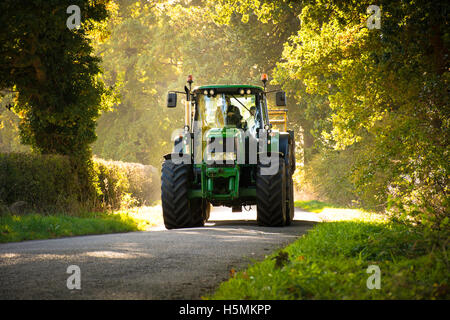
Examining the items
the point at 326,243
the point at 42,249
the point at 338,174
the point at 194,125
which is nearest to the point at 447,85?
the point at 194,125

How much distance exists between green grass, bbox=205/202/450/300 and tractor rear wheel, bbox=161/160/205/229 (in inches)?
220

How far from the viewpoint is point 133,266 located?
6.31 m

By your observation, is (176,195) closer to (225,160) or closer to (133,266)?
(225,160)

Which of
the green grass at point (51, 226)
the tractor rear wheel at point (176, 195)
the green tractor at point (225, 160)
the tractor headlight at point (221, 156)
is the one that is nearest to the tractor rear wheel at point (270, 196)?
the green tractor at point (225, 160)

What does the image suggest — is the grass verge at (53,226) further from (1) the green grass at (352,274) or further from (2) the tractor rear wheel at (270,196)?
(1) the green grass at (352,274)

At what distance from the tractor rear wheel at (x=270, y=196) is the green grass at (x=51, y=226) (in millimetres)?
3820

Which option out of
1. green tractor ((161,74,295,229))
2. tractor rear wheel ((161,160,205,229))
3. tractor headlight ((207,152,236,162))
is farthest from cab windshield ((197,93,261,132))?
tractor rear wheel ((161,160,205,229))

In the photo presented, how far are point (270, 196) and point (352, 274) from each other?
708 centimetres

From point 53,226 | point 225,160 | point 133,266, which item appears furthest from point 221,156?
point 133,266

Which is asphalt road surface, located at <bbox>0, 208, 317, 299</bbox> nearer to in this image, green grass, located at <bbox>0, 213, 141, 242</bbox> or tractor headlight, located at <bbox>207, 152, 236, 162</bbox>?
green grass, located at <bbox>0, 213, 141, 242</bbox>

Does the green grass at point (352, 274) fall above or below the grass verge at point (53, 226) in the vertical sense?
above

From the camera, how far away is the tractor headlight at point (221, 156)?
12.3 meters
